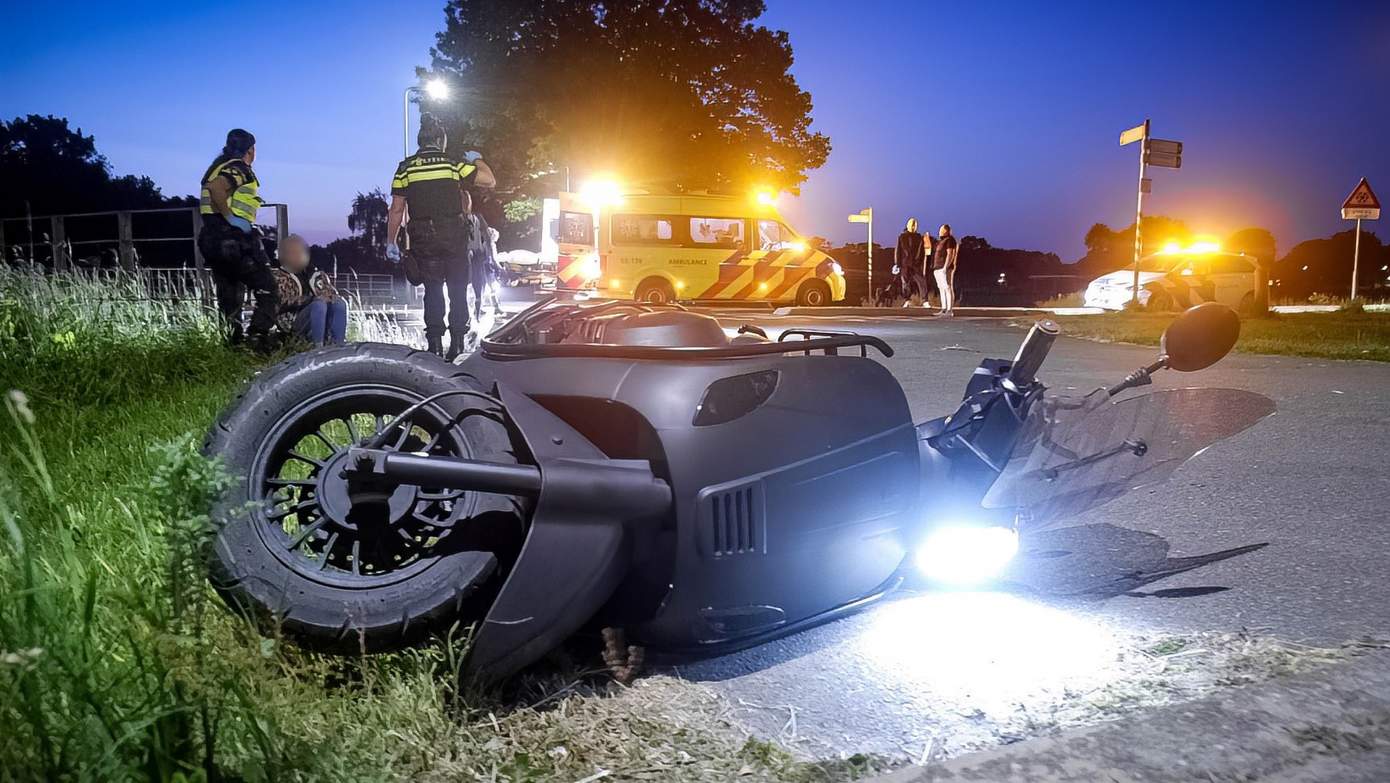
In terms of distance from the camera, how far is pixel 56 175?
55.7 m

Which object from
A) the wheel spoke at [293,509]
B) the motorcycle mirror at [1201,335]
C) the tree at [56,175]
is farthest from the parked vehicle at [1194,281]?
the tree at [56,175]

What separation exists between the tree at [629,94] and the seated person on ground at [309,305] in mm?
25965

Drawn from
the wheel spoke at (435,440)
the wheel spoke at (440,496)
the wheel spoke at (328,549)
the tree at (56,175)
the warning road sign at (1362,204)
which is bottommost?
the wheel spoke at (328,549)

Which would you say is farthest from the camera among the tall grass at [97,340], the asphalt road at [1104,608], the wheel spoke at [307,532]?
the tall grass at [97,340]

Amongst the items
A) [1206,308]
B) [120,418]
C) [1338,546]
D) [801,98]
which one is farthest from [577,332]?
[801,98]

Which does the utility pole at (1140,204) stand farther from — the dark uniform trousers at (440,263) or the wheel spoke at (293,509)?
the wheel spoke at (293,509)

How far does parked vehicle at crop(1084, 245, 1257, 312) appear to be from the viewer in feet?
64.6

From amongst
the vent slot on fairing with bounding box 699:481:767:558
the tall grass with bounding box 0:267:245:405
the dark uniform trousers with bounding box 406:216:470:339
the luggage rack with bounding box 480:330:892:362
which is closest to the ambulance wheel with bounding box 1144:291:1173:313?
the dark uniform trousers with bounding box 406:216:470:339

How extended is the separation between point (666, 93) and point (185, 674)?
112ft

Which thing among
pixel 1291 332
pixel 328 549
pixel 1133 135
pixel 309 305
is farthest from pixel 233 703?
pixel 1133 135

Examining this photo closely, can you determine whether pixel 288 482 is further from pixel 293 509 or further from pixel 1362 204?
pixel 1362 204

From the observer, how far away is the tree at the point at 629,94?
3409 centimetres

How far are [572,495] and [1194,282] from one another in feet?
67.6

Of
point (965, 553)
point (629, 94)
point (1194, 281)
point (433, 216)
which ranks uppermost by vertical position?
point (629, 94)
